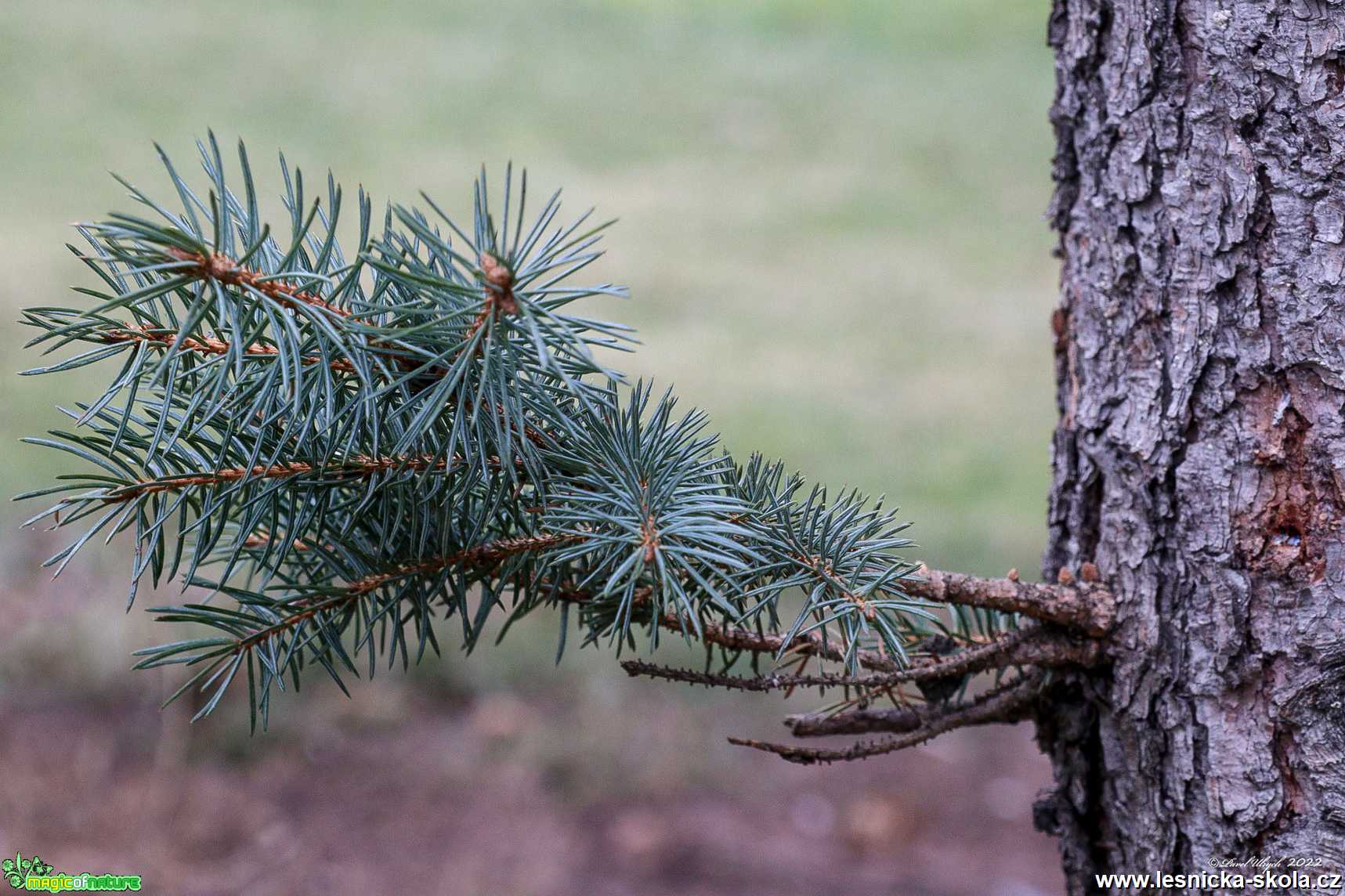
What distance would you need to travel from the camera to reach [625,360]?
295cm

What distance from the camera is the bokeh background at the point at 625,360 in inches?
67.6

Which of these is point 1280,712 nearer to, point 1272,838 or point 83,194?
point 1272,838

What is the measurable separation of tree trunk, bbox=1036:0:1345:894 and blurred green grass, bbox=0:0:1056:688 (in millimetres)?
1710

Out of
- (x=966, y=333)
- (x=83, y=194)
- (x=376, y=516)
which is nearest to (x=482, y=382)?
(x=376, y=516)

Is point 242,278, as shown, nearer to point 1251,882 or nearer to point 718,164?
point 1251,882

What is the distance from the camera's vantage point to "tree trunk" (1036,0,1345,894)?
57 centimetres

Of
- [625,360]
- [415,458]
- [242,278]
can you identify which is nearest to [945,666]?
[415,458]

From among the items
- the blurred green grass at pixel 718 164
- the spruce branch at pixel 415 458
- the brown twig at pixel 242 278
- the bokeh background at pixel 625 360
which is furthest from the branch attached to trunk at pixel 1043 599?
the blurred green grass at pixel 718 164

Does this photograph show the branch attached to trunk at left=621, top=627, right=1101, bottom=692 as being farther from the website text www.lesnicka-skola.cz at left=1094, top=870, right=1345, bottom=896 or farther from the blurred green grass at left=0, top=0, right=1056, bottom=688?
the blurred green grass at left=0, top=0, right=1056, bottom=688

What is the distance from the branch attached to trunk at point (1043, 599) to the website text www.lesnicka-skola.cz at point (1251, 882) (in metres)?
0.15

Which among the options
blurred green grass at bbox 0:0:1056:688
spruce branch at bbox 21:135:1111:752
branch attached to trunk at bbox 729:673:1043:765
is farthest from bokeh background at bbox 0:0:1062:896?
spruce branch at bbox 21:135:1111:752

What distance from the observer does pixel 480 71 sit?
4.16 metres

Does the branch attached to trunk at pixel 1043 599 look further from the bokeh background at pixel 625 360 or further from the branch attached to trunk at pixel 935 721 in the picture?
the bokeh background at pixel 625 360

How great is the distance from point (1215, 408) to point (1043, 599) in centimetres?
15
